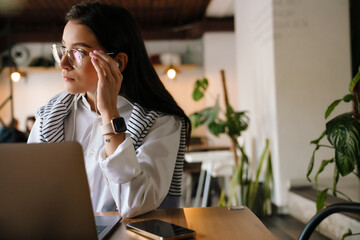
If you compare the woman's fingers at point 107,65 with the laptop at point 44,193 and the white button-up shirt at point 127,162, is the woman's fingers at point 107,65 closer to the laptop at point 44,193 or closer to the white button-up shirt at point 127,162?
the white button-up shirt at point 127,162

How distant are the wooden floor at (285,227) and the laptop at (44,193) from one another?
2.42 meters

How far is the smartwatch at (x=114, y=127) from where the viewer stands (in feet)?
3.28

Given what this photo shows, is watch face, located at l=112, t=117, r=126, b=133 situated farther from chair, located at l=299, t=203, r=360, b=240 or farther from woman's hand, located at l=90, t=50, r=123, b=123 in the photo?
chair, located at l=299, t=203, r=360, b=240

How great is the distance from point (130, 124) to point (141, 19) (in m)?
6.28

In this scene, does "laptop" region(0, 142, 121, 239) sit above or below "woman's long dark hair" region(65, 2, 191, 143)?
below

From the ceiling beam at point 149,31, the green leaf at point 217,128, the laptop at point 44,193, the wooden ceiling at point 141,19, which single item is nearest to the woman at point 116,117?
the laptop at point 44,193

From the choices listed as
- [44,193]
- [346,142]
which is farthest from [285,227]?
[44,193]

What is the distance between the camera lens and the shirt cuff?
94cm

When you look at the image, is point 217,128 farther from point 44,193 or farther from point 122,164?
point 44,193

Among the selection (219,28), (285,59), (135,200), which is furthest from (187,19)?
(135,200)

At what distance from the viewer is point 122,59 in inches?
49.4

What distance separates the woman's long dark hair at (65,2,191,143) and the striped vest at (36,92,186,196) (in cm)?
6

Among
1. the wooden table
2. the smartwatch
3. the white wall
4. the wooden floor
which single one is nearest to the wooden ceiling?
the white wall

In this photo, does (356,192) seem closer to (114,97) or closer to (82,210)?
(114,97)
